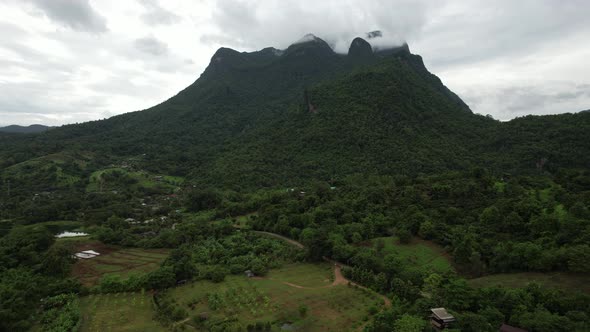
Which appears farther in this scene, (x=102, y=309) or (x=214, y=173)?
(x=214, y=173)

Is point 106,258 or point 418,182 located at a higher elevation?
point 418,182

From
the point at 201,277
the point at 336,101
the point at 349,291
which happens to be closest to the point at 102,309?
the point at 201,277

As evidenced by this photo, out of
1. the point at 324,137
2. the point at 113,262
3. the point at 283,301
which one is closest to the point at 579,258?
the point at 283,301

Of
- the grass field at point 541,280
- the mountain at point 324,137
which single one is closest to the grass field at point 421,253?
the grass field at point 541,280

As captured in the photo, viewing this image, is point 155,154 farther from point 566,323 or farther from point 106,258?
point 566,323

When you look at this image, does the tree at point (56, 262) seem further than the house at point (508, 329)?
Yes

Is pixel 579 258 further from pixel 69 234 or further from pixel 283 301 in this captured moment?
pixel 69 234

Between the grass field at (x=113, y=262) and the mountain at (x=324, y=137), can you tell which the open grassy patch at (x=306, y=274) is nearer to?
the grass field at (x=113, y=262)
